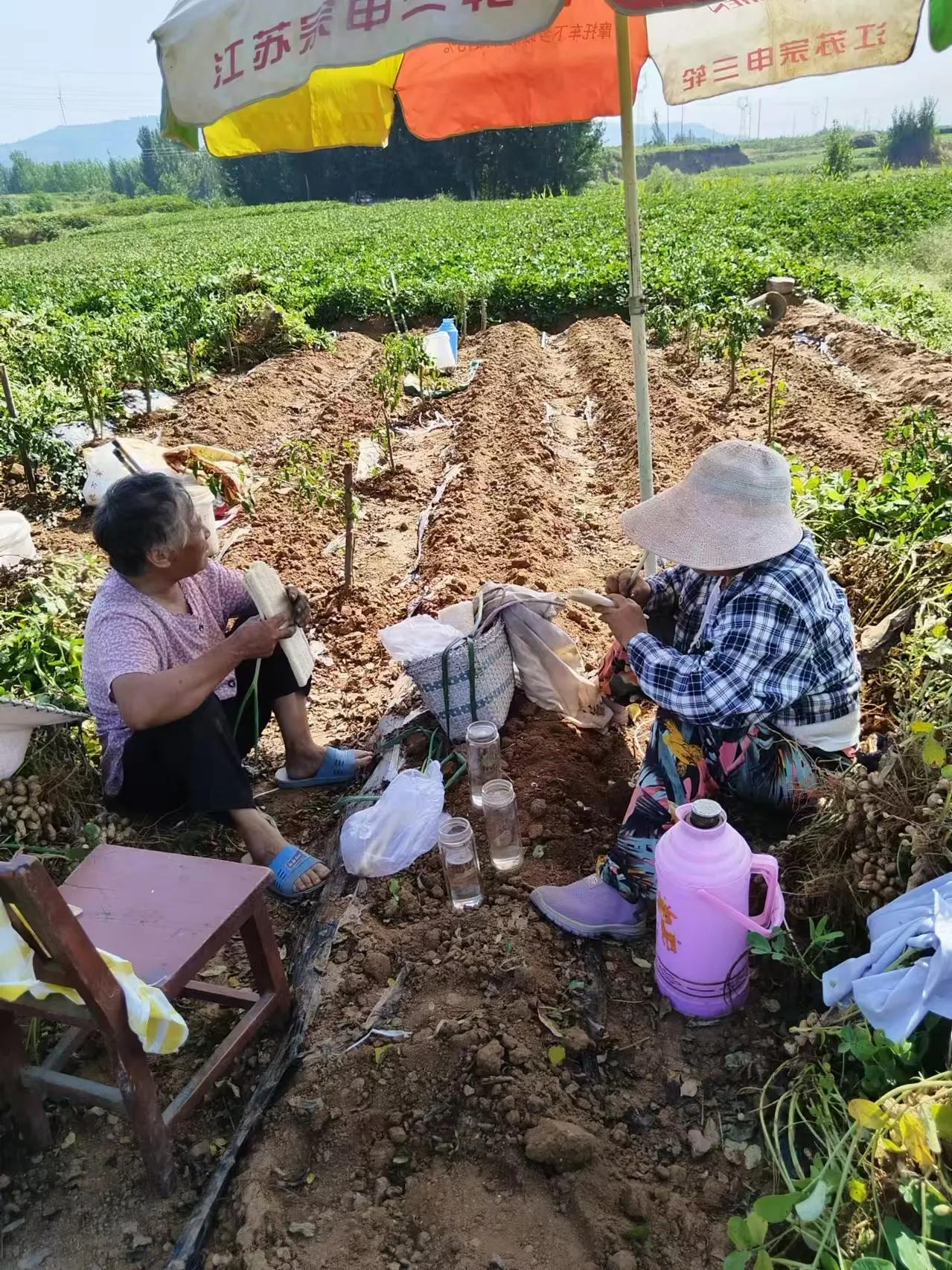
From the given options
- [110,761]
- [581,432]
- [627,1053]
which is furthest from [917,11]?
[581,432]

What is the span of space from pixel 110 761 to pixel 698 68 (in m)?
3.45

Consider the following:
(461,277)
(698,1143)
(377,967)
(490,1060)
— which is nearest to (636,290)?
(377,967)

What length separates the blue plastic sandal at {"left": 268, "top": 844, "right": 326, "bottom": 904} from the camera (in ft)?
9.21

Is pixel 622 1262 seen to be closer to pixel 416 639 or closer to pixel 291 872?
pixel 291 872

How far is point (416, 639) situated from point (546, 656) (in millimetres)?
497

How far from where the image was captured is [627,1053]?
2.16m

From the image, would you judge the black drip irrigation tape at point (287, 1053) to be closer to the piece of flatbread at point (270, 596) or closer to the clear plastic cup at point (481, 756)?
the piece of flatbread at point (270, 596)

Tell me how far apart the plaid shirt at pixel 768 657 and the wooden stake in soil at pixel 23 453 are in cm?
597

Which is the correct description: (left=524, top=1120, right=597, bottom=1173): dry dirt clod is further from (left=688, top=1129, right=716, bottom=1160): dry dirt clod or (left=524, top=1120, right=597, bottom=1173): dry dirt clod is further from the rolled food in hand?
the rolled food in hand

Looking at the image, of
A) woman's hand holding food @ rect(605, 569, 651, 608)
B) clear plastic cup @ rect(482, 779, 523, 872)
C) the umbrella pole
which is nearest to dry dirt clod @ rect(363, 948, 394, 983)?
clear plastic cup @ rect(482, 779, 523, 872)

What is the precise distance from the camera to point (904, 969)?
1.64 meters

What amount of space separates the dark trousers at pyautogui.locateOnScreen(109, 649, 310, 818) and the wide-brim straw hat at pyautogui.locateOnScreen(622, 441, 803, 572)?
57.1 inches

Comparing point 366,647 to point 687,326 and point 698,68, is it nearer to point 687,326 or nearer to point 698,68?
point 698,68

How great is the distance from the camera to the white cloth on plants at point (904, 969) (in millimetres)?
1566
